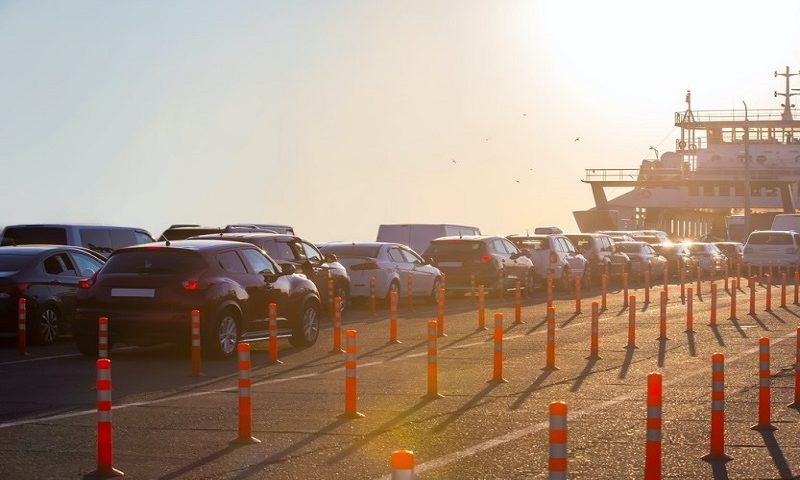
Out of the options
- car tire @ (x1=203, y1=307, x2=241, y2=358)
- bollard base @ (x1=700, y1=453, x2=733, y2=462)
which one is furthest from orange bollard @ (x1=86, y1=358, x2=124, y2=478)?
car tire @ (x1=203, y1=307, x2=241, y2=358)

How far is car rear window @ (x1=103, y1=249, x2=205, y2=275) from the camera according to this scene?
1797cm

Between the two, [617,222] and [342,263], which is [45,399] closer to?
[342,263]

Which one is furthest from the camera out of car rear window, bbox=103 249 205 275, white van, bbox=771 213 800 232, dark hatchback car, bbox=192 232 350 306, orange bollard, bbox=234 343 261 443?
white van, bbox=771 213 800 232

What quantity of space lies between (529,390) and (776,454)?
14.4 feet

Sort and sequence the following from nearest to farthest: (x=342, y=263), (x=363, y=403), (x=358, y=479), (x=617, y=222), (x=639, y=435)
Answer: (x=358, y=479)
(x=639, y=435)
(x=363, y=403)
(x=342, y=263)
(x=617, y=222)

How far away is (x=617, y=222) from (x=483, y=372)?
272 ft

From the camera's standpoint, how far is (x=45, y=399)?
44.5 ft

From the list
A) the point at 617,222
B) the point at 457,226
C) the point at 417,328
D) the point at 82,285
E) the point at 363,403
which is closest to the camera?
the point at 363,403

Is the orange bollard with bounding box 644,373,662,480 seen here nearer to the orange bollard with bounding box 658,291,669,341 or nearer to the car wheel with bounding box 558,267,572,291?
the orange bollard with bounding box 658,291,669,341

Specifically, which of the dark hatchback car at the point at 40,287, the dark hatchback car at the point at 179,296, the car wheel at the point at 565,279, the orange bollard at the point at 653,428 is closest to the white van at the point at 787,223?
the car wheel at the point at 565,279

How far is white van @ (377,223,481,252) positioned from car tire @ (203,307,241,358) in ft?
75.5

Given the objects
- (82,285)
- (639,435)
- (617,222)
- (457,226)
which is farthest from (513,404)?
(617,222)

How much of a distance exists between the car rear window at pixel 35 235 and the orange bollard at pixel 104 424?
17.1 meters

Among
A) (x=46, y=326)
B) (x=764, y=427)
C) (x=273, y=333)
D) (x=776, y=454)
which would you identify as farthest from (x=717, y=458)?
(x=46, y=326)
